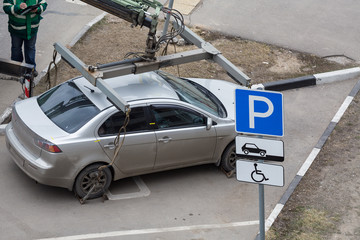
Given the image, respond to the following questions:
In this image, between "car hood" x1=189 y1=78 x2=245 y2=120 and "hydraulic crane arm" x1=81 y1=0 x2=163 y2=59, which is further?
"car hood" x1=189 y1=78 x2=245 y2=120

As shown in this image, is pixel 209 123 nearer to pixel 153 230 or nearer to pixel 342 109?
pixel 153 230

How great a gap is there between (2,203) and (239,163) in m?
3.53

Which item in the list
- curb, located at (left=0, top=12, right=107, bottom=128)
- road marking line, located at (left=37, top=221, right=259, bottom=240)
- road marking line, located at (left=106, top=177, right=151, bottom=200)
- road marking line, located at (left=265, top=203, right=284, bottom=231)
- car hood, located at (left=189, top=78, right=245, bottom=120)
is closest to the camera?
road marking line, located at (left=37, top=221, right=259, bottom=240)

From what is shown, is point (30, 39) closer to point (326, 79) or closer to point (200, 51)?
point (200, 51)

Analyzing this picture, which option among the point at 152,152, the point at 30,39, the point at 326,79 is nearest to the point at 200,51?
the point at 152,152

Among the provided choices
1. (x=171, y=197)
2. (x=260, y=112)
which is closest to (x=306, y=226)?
(x=171, y=197)

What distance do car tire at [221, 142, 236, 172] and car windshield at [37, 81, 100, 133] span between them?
2178 millimetres

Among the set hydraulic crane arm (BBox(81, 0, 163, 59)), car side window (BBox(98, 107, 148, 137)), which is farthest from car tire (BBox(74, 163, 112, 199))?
hydraulic crane arm (BBox(81, 0, 163, 59))

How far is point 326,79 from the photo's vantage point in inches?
529

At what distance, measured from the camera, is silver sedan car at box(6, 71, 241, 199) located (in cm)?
878

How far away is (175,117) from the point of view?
372 inches

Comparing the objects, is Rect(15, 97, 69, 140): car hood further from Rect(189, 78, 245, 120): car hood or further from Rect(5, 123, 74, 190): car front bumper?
Rect(189, 78, 245, 120): car hood

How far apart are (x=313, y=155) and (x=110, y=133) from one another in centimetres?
378

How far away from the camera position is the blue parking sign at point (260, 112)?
7281 millimetres
